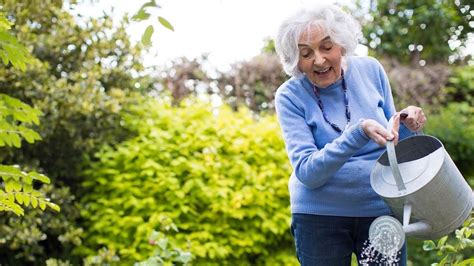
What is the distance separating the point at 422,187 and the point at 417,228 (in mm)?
119

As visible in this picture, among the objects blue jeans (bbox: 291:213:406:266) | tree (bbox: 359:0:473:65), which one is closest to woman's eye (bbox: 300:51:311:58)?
blue jeans (bbox: 291:213:406:266)

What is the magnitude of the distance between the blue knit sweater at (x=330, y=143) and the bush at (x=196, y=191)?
7.77 feet

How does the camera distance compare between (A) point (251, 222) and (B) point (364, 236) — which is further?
(A) point (251, 222)

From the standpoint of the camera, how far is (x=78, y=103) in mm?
4707

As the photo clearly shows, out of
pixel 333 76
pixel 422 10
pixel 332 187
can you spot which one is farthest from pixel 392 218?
pixel 422 10

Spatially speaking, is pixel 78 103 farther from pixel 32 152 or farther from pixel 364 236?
pixel 364 236

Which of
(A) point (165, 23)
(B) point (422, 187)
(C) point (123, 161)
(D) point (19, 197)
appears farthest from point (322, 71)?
(C) point (123, 161)

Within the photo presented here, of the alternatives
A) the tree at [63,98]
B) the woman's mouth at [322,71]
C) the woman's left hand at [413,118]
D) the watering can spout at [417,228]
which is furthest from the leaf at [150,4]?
the tree at [63,98]

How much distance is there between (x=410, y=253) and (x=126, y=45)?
218 cm

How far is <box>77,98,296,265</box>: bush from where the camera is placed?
4.78 m

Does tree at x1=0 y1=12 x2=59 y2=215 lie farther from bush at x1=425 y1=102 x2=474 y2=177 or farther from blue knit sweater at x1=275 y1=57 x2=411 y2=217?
bush at x1=425 y1=102 x2=474 y2=177

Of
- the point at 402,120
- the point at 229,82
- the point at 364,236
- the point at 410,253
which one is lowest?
the point at 410,253

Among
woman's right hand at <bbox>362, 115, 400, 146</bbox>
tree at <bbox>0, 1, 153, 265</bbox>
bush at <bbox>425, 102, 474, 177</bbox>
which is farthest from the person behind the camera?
bush at <bbox>425, 102, 474, 177</bbox>

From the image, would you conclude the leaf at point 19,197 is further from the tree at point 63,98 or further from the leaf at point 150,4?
the tree at point 63,98
